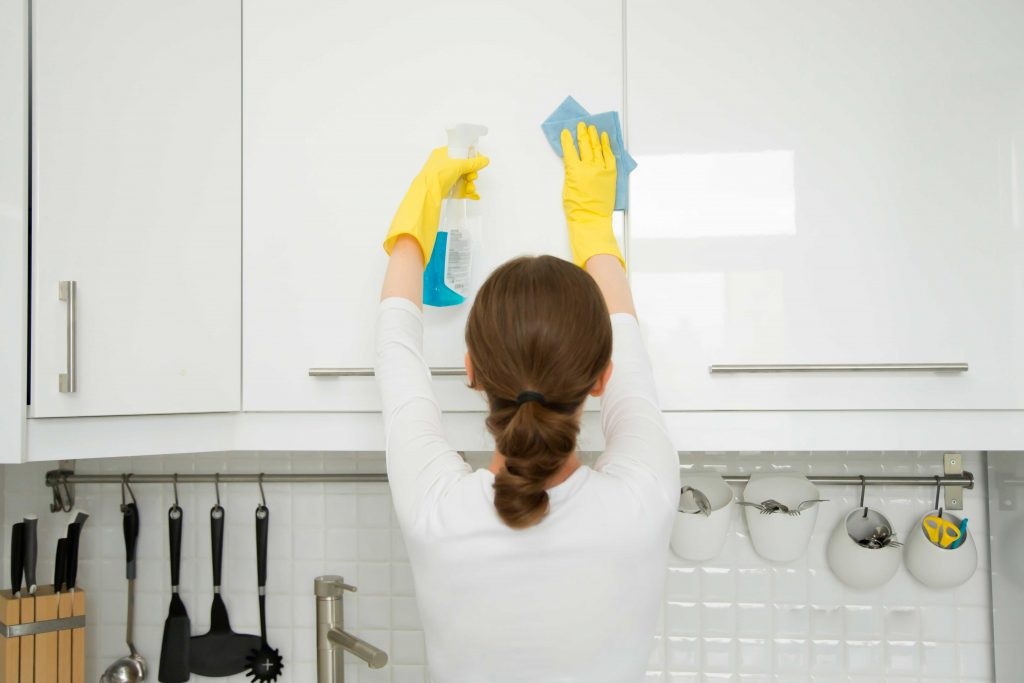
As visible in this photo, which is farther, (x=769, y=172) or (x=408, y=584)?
(x=408, y=584)

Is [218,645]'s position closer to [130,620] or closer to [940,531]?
[130,620]

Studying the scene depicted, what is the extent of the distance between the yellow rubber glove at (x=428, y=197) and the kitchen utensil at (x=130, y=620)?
752mm

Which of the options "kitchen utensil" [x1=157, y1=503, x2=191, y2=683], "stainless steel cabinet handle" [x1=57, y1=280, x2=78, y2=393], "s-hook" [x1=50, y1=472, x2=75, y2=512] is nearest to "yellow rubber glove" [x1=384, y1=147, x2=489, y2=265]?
"stainless steel cabinet handle" [x1=57, y1=280, x2=78, y2=393]

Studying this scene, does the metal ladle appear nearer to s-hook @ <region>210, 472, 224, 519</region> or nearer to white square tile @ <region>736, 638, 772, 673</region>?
s-hook @ <region>210, 472, 224, 519</region>

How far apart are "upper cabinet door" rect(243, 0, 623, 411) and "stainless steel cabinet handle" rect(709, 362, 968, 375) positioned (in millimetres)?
293

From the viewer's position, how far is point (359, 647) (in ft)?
4.02

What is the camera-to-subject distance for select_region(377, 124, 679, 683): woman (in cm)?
74

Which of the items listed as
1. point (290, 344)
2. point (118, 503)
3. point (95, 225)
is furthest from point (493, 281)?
point (118, 503)

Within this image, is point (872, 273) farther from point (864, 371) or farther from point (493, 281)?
point (493, 281)

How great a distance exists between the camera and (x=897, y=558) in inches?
48.5

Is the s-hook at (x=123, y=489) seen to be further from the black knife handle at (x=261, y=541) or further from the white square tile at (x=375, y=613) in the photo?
the white square tile at (x=375, y=613)

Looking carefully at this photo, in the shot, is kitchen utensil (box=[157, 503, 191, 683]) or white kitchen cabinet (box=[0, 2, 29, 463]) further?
kitchen utensil (box=[157, 503, 191, 683])

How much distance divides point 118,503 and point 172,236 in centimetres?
65

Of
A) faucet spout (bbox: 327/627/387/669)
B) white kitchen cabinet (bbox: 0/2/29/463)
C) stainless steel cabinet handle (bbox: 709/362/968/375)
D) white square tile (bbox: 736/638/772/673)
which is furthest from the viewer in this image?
white square tile (bbox: 736/638/772/673)
